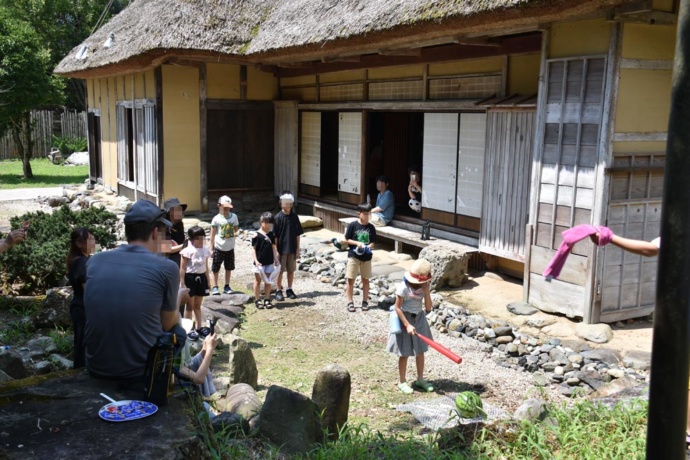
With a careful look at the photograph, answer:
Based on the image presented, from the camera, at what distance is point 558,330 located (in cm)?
738

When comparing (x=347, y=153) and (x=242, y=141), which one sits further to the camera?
(x=242, y=141)

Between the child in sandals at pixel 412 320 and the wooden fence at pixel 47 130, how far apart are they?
2550 centimetres

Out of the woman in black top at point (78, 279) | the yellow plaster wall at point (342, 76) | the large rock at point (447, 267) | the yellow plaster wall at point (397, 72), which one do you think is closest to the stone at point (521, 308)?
the large rock at point (447, 267)

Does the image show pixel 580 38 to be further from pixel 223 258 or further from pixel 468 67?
pixel 223 258

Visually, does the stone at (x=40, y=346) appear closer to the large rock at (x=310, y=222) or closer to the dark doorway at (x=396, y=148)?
the large rock at (x=310, y=222)

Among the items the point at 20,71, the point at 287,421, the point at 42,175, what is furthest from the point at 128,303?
the point at 42,175

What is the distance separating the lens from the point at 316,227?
13.7 meters

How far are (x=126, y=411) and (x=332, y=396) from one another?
77.7 inches

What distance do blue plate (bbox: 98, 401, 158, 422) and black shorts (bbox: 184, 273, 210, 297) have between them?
3.79 meters

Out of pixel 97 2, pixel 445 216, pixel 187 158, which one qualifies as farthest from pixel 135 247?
pixel 97 2

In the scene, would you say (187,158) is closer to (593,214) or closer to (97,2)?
(593,214)

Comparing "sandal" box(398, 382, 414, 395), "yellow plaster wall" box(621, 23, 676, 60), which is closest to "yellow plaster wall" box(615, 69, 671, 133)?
"yellow plaster wall" box(621, 23, 676, 60)

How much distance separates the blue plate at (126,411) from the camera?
123 inches

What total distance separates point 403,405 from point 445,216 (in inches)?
209
